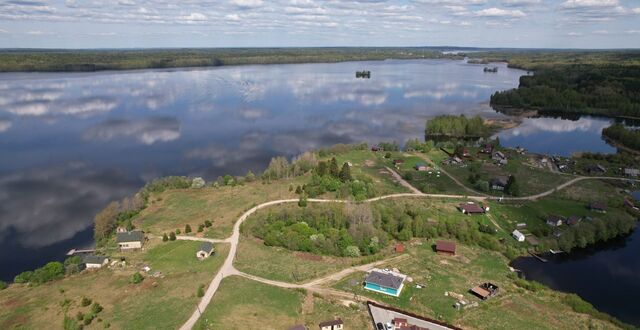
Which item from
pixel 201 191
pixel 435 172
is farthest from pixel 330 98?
pixel 201 191

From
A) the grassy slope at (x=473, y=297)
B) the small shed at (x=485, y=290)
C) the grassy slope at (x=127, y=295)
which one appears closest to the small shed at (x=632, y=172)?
the grassy slope at (x=473, y=297)

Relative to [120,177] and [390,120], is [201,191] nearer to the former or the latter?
[120,177]

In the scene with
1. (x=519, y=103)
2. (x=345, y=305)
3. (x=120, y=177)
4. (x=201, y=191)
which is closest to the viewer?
(x=345, y=305)

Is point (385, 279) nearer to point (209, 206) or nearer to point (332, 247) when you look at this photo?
point (332, 247)

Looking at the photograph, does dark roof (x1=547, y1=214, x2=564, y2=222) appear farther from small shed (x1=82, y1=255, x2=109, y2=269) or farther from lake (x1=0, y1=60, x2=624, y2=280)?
small shed (x1=82, y1=255, x2=109, y2=269)

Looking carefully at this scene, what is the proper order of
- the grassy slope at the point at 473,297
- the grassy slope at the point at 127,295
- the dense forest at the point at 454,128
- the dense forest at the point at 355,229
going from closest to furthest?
the grassy slope at the point at 127,295, the grassy slope at the point at 473,297, the dense forest at the point at 355,229, the dense forest at the point at 454,128

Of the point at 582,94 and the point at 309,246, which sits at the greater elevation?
the point at 582,94

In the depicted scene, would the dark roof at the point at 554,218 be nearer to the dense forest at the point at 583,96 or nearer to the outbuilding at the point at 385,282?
the outbuilding at the point at 385,282
